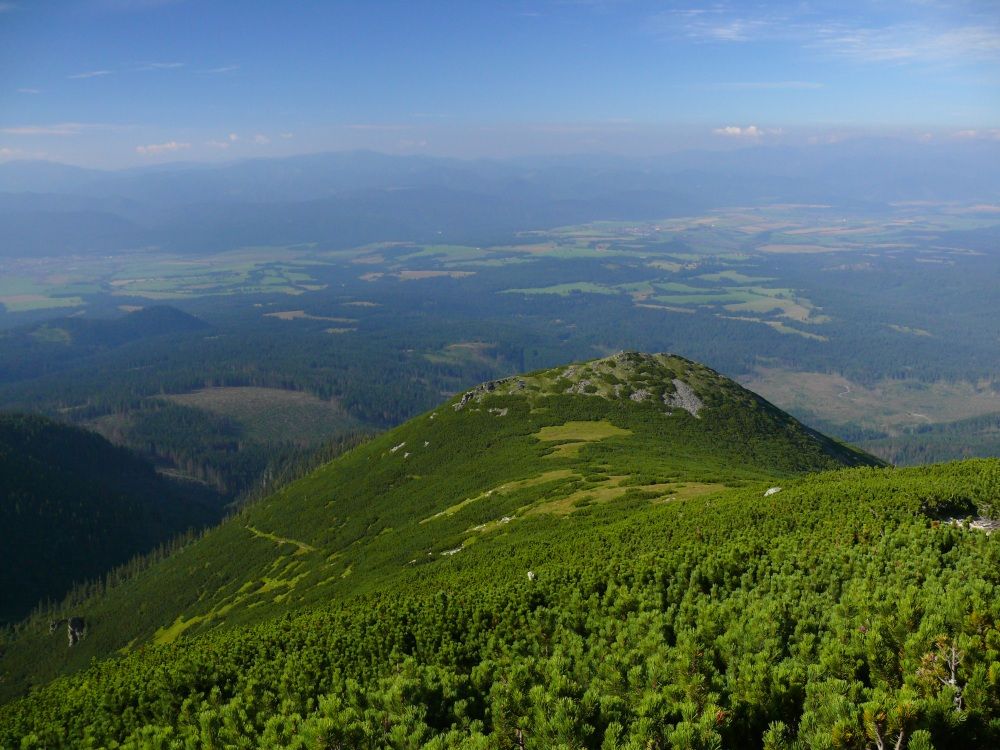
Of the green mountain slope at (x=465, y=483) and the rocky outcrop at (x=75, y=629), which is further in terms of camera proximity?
the rocky outcrop at (x=75, y=629)

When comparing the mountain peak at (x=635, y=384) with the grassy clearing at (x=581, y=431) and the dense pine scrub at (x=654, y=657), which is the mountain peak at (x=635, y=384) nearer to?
the grassy clearing at (x=581, y=431)

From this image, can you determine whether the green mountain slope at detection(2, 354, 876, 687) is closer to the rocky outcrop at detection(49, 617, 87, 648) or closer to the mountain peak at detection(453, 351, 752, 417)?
the mountain peak at detection(453, 351, 752, 417)

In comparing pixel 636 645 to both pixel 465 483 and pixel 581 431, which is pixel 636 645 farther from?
pixel 581 431

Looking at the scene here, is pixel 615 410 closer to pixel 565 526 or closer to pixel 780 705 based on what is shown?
pixel 565 526

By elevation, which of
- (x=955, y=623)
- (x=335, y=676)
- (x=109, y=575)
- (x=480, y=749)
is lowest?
(x=109, y=575)

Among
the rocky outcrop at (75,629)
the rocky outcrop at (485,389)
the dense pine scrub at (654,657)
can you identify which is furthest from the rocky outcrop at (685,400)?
the rocky outcrop at (75,629)

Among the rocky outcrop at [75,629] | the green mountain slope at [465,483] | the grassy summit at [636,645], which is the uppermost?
the grassy summit at [636,645]

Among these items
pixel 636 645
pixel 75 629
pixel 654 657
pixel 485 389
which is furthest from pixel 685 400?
pixel 75 629

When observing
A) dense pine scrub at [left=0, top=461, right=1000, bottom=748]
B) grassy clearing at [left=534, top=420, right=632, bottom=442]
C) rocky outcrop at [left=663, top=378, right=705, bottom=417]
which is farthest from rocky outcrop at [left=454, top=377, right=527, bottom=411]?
dense pine scrub at [left=0, top=461, right=1000, bottom=748]

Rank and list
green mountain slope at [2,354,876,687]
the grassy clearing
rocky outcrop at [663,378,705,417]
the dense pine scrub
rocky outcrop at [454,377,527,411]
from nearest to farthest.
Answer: the dense pine scrub
green mountain slope at [2,354,876,687]
the grassy clearing
rocky outcrop at [663,378,705,417]
rocky outcrop at [454,377,527,411]


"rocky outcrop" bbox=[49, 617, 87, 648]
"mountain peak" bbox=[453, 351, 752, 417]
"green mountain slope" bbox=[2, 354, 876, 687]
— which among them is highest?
"mountain peak" bbox=[453, 351, 752, 417]

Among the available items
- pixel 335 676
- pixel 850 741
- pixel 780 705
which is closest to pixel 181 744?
pixel 335 676
